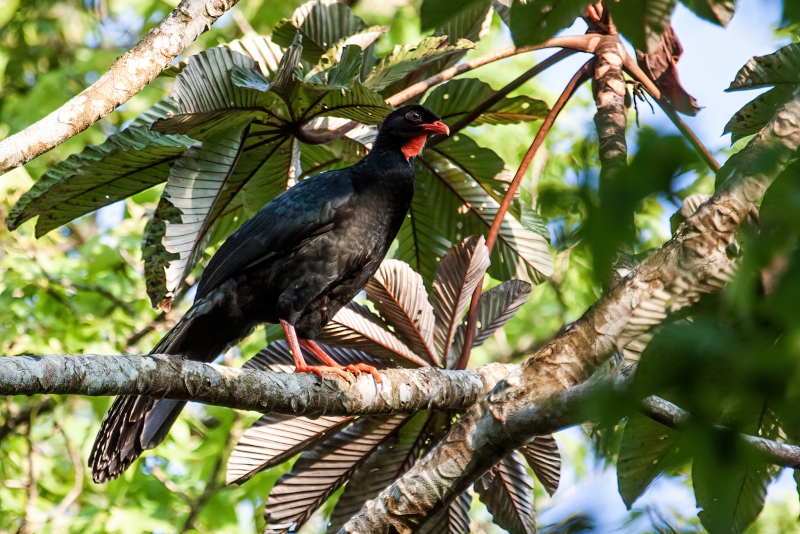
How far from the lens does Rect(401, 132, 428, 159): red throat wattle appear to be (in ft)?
12.5

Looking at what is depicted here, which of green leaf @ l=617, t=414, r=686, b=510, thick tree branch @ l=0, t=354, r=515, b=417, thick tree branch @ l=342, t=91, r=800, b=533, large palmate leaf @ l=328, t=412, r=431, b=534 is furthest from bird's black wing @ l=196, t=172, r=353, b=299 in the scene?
green leaf @ l=617, t=414, r=686, b=510

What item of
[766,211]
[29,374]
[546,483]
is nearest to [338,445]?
[546,483]

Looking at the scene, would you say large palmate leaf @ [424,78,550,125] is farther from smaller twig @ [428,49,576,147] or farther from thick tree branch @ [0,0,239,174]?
thick tree branch @ [0,0,239,174]

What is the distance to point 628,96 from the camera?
387 centimetres

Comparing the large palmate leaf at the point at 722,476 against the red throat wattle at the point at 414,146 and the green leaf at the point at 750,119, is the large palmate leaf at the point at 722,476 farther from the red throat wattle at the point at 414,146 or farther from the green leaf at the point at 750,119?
the red throat wattle at the point at 414,146

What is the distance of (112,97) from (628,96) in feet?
7.96

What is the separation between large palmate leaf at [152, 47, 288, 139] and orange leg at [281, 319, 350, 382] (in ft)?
2.93

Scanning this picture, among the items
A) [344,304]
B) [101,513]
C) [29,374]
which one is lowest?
[101,513]

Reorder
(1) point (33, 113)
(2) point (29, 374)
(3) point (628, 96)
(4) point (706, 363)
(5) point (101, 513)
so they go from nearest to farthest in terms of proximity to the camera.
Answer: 1. (4) point (706, 363)
2. (2) point (29, 374)
3. (3) point (628, 96)
4. (5) point (101, 513)
5. (1) point (33, 113)

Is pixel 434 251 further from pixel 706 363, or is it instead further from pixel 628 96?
pixel 706 363

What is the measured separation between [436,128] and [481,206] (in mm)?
447

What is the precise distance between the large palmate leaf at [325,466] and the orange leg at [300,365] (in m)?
0.28

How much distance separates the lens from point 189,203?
3121 mm

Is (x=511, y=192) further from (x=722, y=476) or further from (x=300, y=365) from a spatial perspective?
(x=722, y=476)
